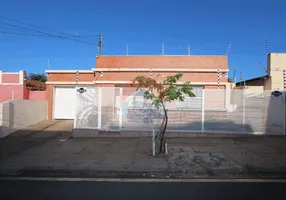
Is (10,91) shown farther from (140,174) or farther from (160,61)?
(140,174)

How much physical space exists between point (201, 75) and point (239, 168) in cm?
976

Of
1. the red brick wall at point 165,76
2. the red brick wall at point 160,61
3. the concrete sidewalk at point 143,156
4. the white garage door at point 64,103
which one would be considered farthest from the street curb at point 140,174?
the white garage door at point 64,103

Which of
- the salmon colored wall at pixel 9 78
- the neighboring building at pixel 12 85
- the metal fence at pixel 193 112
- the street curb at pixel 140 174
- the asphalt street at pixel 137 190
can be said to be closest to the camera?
the asphalt street at pixel 137 190

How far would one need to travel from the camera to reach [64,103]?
58.9ft

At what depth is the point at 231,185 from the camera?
18.6 ft

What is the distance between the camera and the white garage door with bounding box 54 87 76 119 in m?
17.8

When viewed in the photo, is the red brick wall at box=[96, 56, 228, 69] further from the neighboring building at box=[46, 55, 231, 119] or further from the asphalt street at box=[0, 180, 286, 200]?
the asphalt street at box=[0, 180, 286, 200]

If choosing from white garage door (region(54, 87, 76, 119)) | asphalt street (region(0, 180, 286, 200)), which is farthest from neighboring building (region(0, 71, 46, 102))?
asphalt street (region(0, 180, 286, 200))

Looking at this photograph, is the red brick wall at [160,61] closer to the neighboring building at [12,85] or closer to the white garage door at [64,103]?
the white garage door at [64,103]

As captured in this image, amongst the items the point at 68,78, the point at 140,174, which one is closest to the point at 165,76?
the point at 68,78

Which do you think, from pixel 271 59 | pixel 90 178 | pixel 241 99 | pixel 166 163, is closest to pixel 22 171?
pixel 90 178

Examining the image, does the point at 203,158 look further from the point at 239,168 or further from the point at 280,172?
the point at 280,172

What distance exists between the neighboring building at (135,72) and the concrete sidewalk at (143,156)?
558 cm

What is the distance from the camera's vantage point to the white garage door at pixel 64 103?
58.4 feet
